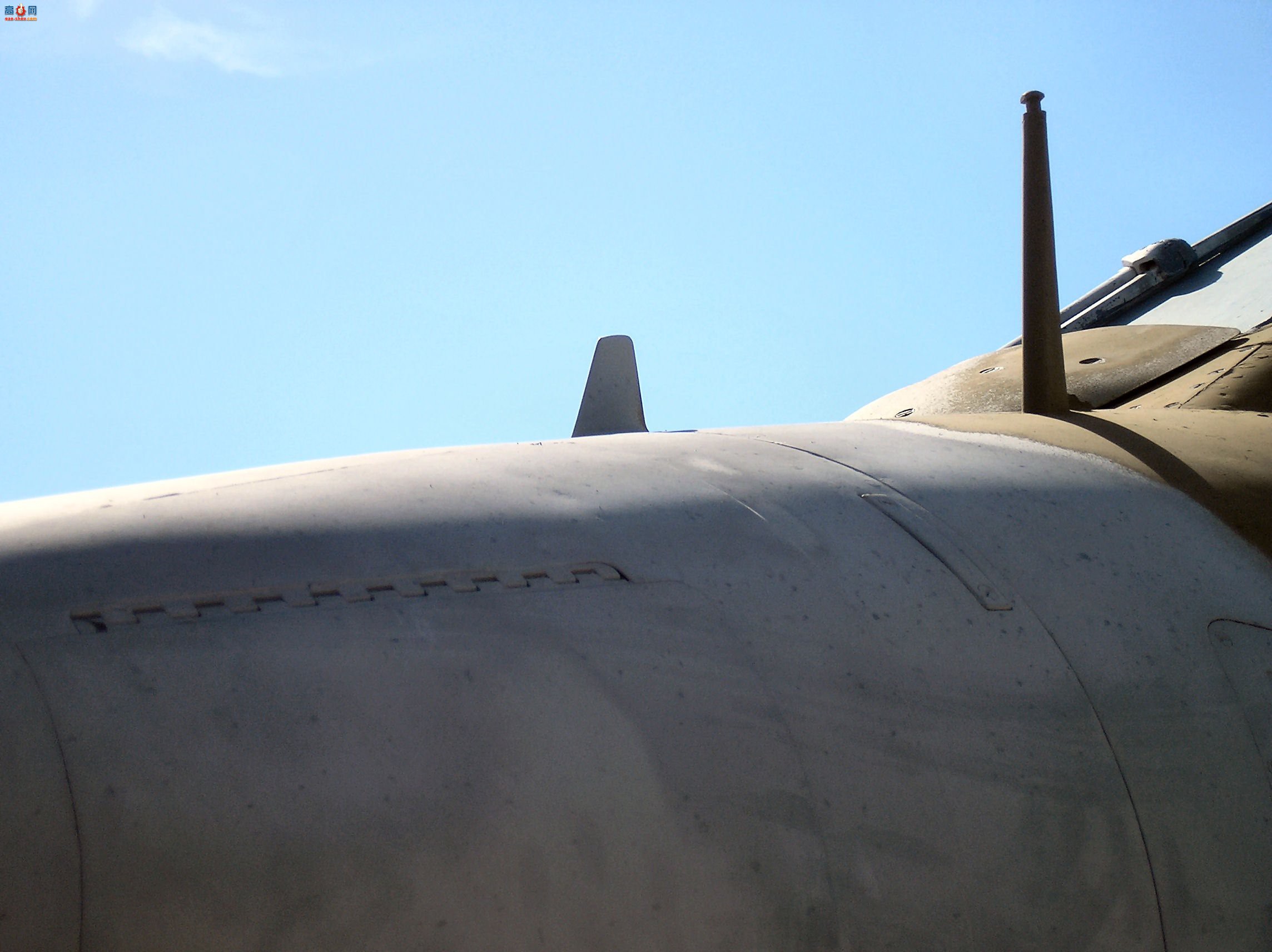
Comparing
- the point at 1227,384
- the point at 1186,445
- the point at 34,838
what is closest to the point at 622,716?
the point at 34,838

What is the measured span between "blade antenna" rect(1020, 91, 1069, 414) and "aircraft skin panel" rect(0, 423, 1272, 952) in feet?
4.02

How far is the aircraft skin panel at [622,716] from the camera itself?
1.95 metres

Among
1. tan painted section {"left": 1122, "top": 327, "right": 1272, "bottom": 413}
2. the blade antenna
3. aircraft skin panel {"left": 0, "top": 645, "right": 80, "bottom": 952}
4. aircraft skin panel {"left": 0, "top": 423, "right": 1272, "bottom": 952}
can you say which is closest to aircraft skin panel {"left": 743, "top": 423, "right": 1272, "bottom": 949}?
aircraft skin panel {"left": 0, "top": 423, "right": 1272, "bottom": 952}

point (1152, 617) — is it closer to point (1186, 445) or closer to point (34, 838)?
point (1186, 445)

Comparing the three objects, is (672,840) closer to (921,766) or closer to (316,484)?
(921,766)

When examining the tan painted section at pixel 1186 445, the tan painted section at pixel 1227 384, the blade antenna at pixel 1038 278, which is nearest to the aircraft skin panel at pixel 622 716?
the tan painted section at pixel 1186 445

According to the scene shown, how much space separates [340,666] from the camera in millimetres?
2080

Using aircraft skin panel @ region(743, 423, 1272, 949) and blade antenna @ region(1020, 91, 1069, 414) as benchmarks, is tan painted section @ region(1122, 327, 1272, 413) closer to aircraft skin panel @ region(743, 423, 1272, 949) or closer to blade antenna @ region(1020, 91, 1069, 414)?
blade antenna @ region(1020, 91, 1069, 414)

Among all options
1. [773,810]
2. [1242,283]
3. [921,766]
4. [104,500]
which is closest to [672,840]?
[773,810]

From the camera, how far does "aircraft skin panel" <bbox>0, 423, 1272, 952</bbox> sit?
195 centimetres

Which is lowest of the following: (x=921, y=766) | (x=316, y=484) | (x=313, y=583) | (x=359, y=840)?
(x=921, y=766)

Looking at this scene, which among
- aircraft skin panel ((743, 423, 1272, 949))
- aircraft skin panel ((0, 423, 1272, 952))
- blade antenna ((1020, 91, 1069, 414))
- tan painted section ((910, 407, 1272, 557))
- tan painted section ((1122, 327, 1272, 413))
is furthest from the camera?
tan painted section ((1122, 327, 1272, 413))

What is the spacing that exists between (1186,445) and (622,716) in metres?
2.24

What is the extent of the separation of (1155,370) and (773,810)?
3.26 meters
